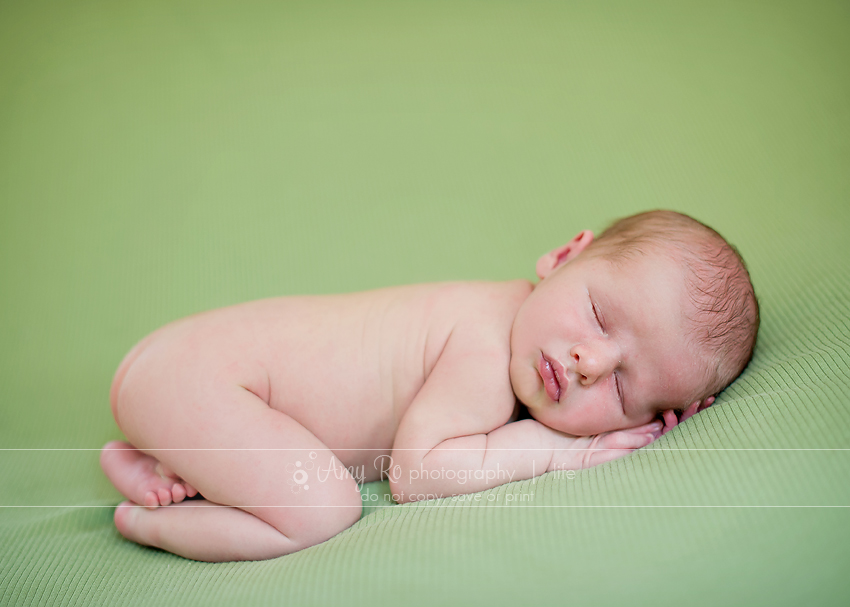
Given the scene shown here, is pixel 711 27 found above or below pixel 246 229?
above

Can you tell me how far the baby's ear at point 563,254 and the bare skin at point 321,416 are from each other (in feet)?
0.19

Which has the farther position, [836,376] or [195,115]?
[195,115]

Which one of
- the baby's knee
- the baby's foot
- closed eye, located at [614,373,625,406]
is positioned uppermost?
closed eye, located at [614,373,625,406]

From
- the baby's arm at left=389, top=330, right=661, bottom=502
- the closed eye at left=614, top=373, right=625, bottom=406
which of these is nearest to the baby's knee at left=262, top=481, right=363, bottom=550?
the baby's arm at left=389, top=330, right=661, bottom=502

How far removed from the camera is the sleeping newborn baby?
0.95m

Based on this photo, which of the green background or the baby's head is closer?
the green background

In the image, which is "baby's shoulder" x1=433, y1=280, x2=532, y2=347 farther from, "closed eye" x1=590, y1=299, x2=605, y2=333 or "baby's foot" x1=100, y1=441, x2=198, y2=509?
"baby's foot" x1=100, y1=441, x2=198, y2=509

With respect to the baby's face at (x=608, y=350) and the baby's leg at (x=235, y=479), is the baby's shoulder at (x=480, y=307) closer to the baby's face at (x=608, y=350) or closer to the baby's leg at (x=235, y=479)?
the baby's face at (x=608, y=350)

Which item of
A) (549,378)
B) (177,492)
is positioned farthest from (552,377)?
(177,492)

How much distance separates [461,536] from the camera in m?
0.78

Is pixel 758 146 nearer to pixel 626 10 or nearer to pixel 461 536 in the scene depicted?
pixel 626 10

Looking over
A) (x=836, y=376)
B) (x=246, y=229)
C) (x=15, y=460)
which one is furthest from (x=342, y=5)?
(x=836, y=376)

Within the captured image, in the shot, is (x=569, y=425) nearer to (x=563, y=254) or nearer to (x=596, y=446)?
(x=596, y=446)

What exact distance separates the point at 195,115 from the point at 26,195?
49 cm
